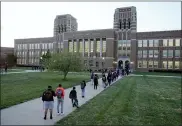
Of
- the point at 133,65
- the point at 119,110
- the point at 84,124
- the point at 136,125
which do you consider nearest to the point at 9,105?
the point at 84,124

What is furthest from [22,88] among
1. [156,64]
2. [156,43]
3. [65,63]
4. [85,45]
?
[85,45]

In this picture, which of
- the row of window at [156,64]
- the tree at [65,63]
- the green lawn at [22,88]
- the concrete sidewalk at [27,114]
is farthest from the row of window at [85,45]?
the concrete sidewalk at [27,114]

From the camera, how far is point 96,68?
69375mm

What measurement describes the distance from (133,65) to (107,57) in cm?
891

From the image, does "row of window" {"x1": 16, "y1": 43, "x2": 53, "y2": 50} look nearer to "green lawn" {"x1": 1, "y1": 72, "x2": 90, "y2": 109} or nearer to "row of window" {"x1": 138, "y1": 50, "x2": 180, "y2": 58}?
"row of window" {"x1": 138, "y1": 50, "x2": 180, "y2": 58}

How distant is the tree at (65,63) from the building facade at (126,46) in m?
28.0

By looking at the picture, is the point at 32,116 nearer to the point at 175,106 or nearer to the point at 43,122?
the point at 43,122

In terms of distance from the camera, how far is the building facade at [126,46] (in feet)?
204

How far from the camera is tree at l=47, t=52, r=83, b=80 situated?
29.5 meters

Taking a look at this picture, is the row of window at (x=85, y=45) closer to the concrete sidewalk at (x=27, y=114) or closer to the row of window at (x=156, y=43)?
the row of window at (x=156, y=43)

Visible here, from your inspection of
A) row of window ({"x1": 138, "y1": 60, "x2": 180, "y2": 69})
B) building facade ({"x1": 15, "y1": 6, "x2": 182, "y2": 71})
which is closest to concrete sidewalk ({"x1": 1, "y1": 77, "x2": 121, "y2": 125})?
building facade ({"x1": 15, "y1": 6, "x2": 182, "y2": 71})

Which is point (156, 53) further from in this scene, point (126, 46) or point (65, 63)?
point (65, 63)

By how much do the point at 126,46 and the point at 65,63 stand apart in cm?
4120

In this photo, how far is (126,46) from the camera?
67188 mm
